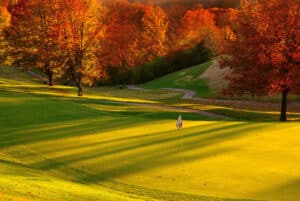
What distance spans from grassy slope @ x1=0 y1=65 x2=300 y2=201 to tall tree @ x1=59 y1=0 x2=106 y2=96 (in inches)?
988

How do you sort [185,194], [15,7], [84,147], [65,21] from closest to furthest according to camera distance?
[185,194] → [84,147] → [65,21] → [15,7]

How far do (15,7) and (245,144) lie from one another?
10708cm

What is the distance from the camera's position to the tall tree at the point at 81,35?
44.8 meters

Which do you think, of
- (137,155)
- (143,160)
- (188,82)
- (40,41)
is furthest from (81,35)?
(143,160)

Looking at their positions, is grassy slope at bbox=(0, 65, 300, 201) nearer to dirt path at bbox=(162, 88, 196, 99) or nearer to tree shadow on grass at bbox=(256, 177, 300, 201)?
tree shadow on grass at bbox=(256, 177, 300, 201)

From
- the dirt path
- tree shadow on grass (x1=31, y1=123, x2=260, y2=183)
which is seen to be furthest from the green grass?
tree shadow on grass (x1=31, y1=123, x2=260, y2=183)

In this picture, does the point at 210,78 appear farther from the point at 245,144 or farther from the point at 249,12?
the point at 245,144

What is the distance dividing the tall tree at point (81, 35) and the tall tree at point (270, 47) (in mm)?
19717

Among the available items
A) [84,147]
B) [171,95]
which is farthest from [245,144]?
[171,95]

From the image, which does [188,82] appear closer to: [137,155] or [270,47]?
[270,47]

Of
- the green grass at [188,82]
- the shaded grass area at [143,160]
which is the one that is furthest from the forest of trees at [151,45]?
the shaded grass area at [143,160]

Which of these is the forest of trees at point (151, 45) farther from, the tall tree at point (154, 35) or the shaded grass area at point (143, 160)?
the shaded grass area at point (143, 160)

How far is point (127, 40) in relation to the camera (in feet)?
316

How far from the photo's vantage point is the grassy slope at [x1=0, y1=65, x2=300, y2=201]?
10.5 metres
